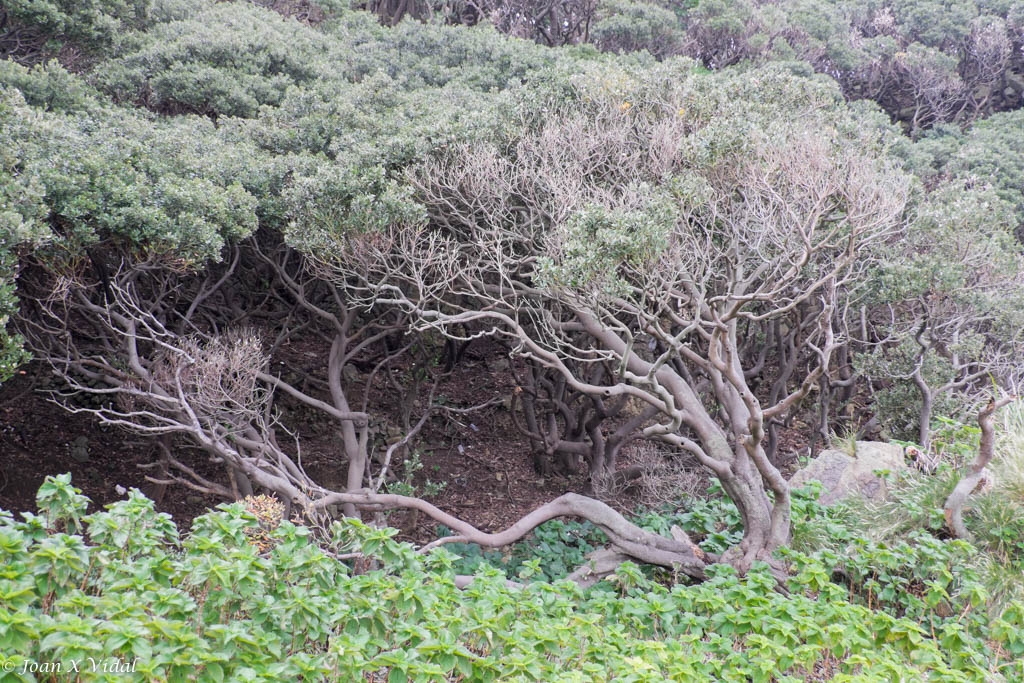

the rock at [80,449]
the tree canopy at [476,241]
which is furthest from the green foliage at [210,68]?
the rock at [80,449]

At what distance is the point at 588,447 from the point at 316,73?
7.56 metres

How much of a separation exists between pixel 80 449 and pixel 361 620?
27.7 ft

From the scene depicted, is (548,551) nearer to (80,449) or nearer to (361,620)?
(361,620)

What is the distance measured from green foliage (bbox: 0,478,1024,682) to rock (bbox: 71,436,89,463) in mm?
6943

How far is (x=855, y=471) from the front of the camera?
28.4ft

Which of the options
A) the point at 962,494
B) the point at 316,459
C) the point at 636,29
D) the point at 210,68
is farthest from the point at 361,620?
the point at 636,29

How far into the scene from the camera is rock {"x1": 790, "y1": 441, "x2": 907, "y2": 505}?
8352 millimetres

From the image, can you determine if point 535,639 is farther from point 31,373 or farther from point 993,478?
point 31,373

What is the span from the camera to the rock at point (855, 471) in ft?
27.4

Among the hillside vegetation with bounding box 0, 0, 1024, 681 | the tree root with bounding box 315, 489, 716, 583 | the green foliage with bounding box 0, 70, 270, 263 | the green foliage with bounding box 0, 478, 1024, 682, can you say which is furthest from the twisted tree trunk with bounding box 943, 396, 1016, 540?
the green foliage with bounding box 0, 70, 270, 263

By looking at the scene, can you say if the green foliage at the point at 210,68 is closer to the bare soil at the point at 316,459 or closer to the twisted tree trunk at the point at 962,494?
the bare soil at the point at 316,459

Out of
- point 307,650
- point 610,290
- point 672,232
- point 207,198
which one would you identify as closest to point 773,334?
point 672,232

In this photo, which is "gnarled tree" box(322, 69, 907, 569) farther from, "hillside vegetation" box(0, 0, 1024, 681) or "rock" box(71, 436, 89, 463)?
"rock" box(71, 436, 89, 463)

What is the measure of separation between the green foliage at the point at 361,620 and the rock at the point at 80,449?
6.94 metres
